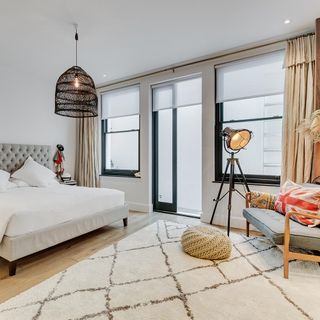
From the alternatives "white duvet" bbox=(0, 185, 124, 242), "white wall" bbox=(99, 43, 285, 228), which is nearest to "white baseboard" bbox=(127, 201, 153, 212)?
"white wall" bbox=(99, 43, 285, 228)

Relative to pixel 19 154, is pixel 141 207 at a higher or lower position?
lower

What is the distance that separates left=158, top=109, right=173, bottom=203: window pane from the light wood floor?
93cm

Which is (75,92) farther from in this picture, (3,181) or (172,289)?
(172,289)

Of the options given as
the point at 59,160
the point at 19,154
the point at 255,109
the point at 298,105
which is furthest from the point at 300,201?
the point at 19,154

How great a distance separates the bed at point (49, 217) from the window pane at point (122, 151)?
5.10 feet

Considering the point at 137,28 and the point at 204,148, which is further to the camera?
the point at 204,148

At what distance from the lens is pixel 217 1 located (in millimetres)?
2359

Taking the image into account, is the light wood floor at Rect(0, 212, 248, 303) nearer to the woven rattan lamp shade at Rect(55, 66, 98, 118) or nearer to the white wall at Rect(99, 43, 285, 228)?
the white wall at Rect(99, 43, 285, 228)

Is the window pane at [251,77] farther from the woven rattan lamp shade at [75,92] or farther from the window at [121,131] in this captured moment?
the woven rattan lamp shade at [75,92]

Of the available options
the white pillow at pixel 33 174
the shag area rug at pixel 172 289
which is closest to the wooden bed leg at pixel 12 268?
the shag area rug at pixel 172 289

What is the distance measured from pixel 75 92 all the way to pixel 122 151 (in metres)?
2.44

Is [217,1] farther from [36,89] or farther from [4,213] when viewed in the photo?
[36,89]

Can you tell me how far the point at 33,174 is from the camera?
3893 millimetres

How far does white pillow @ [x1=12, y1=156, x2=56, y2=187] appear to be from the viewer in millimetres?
3844
